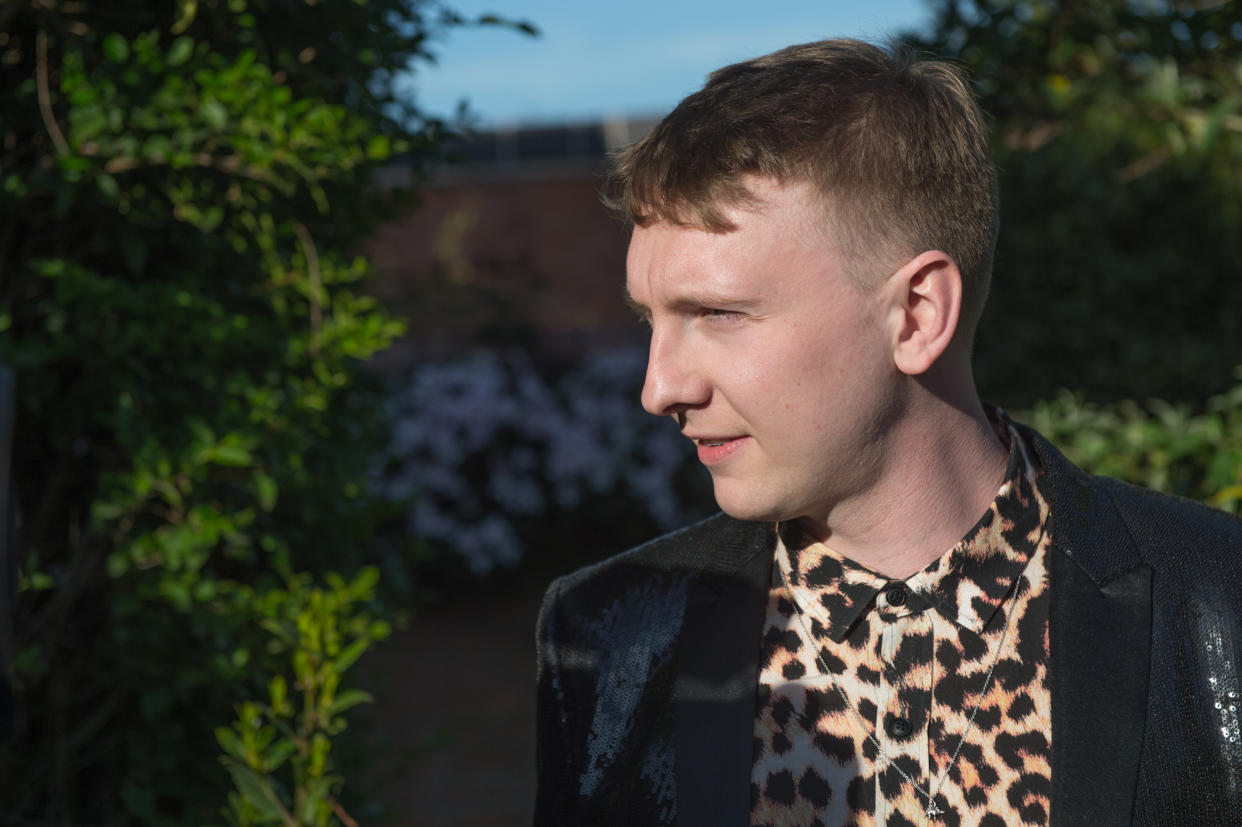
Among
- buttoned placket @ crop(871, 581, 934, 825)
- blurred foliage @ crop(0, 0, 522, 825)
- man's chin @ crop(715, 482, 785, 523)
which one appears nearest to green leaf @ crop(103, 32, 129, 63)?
blurred foliage @ crop(0, 0, 522, 825)

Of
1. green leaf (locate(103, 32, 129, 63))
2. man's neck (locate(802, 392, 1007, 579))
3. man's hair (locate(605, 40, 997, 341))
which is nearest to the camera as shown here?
man's hair (locate(605, 40, 997, 341))

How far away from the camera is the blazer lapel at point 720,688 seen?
5.48ft

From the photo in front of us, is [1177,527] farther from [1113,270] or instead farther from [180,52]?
[1113,270]

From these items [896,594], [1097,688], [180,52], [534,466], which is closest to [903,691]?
[896,594]

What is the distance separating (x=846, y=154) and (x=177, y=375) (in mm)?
1594

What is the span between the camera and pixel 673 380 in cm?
175

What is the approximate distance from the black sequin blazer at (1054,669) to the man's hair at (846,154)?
430mm

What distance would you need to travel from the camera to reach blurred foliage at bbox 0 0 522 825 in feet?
8.13

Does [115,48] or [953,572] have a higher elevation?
[115,48]

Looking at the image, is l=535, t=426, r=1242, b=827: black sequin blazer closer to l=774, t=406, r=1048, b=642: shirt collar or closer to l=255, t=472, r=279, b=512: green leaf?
l=774, t=406, r=1048, b=642: shirt collar

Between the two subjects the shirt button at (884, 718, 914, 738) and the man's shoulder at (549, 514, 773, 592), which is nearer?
the shirt button at (884, 718, 914, 738)

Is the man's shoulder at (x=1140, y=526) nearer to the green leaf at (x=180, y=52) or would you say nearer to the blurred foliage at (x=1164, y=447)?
the blurred foliage at (x=1164, y=447)

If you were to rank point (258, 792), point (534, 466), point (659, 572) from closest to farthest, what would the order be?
1. point (659, 572)
2. point (258, 792)
3. point (534, 466)

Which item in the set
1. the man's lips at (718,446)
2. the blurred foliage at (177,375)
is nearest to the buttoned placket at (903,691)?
the man's lips at (718,446)
